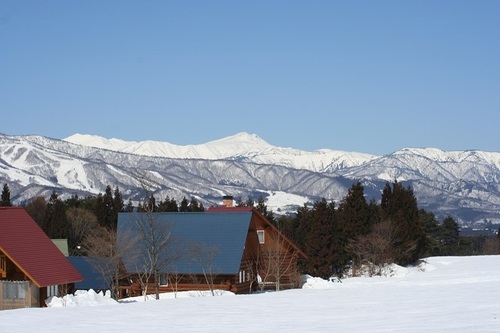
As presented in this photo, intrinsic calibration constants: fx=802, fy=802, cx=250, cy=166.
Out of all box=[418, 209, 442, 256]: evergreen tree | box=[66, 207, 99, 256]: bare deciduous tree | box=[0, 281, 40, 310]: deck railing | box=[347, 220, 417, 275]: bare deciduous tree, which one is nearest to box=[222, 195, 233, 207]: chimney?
box=[347, 220, 417, 275]: bare deciduous tree

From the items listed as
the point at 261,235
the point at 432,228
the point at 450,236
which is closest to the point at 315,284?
the point at 261,235

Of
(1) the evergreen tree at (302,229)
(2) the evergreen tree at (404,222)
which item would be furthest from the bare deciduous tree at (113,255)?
(1) the evergreen tree at (302,229)

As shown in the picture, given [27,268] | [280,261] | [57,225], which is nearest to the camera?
[27,268]

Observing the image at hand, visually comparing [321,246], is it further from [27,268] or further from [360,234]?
[27,268]

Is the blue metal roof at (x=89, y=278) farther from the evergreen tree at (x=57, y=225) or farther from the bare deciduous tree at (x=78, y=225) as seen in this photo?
the bare deciduous tree at (x=78, y=225)

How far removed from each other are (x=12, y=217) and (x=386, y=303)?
751 inches

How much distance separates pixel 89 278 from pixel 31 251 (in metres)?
12.7

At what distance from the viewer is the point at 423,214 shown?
86688 millimetres

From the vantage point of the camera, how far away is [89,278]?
47.7m

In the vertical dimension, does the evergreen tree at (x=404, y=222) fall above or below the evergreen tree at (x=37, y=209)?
below

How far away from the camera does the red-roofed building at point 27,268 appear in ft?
112

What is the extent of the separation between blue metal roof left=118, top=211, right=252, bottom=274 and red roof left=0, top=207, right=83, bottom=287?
5397 mm

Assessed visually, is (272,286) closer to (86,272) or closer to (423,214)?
(86,272)

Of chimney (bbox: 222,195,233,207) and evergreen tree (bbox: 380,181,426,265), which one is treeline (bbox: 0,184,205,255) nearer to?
chimney (bbox: 222,195,233,207)
